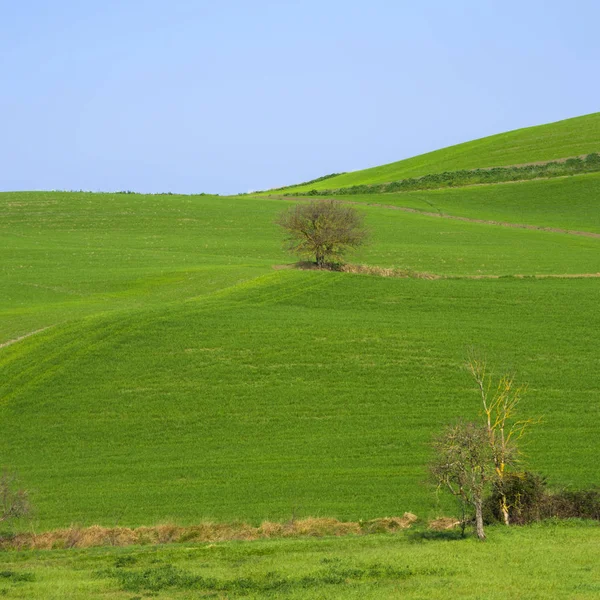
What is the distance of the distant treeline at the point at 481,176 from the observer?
106625 mm

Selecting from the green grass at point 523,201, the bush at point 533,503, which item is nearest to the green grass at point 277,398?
the bush at point 533,503

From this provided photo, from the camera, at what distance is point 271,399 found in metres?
36.1

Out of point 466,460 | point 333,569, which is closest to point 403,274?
point 466,460

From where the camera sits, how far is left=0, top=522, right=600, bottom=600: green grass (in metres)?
16.9

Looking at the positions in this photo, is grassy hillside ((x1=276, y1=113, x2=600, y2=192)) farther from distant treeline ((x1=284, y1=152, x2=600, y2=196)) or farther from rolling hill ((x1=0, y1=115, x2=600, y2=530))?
rolling hill ((x1=0, y1=115, x2=600, y2=530))

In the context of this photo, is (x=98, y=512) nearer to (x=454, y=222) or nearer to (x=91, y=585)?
(x=91, y=585)

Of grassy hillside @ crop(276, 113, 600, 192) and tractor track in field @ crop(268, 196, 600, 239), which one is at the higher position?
grassy hillside @ crop(276, 113, 600, 192)

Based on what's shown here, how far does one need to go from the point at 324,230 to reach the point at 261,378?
2248 cm

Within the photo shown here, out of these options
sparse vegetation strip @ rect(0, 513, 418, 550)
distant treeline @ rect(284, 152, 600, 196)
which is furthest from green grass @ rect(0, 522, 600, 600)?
distant treeline @ rect(284, 152, 600, 196)

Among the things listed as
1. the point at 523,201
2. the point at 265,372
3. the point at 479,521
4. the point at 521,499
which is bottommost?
the point at 521,499

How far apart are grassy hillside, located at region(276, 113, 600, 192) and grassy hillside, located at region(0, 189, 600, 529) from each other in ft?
176

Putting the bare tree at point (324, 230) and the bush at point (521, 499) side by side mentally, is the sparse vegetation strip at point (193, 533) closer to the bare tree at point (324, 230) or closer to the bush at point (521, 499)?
the bush at point (521, 499)

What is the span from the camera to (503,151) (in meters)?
122

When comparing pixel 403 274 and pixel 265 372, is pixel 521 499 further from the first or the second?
pixel 403 274
